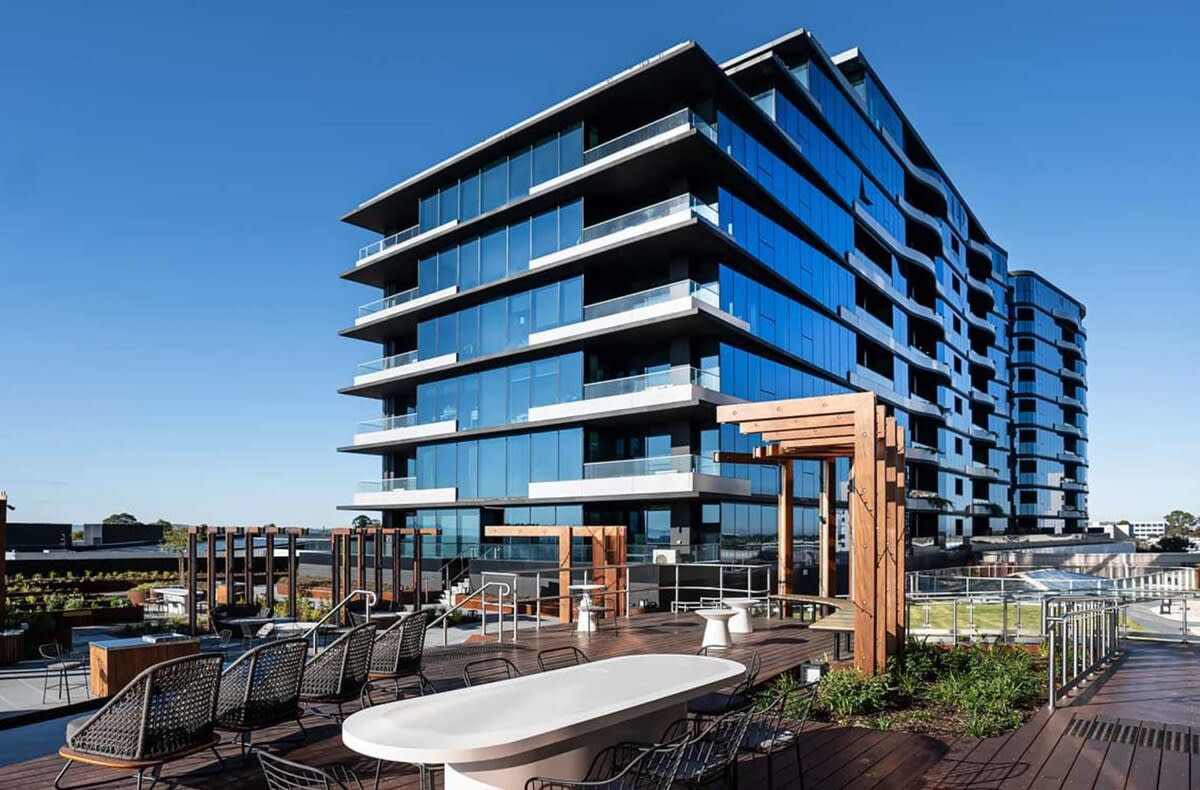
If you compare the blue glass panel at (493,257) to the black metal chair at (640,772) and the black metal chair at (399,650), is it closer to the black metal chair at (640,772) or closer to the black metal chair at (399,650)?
the black metal chair at (399,650)

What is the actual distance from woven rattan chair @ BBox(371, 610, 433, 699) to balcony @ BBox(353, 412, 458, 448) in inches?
1204

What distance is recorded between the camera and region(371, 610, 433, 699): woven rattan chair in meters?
9.40

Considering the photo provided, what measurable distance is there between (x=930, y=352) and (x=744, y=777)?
56471 mm

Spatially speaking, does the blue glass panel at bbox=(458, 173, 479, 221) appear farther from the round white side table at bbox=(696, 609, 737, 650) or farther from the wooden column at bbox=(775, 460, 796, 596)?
the round white side table at bbox=(696, 609, 737, 650)

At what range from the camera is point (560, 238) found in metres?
35.0

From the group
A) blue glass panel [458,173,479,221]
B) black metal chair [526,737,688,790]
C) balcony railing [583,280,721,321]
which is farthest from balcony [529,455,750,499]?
black metal chair [526,737,688,790]

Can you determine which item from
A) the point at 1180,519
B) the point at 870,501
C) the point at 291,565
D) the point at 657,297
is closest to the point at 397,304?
the point at 657,297

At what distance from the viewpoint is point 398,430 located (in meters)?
43.1

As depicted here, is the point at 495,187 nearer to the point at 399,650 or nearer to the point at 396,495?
the point at 396,495

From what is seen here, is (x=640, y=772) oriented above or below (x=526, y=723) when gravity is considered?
below

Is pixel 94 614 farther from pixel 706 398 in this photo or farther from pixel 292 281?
pixel 292 281

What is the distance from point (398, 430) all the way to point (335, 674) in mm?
35644

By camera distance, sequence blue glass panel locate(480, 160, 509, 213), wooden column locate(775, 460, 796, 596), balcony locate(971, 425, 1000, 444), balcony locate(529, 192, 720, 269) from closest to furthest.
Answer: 1. wooden column locate(775, 460, 796, 596)
2. balcony locate(529, 192, 720, 269)
3. blue glass panel locate(480, 160, 509, 213)
4. balcony locate(971, 425, 1000, 444)

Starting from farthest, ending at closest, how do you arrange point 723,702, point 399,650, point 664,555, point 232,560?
1. point 664,555
2. point 232,560
3. point 399,650
4. point 723,702
